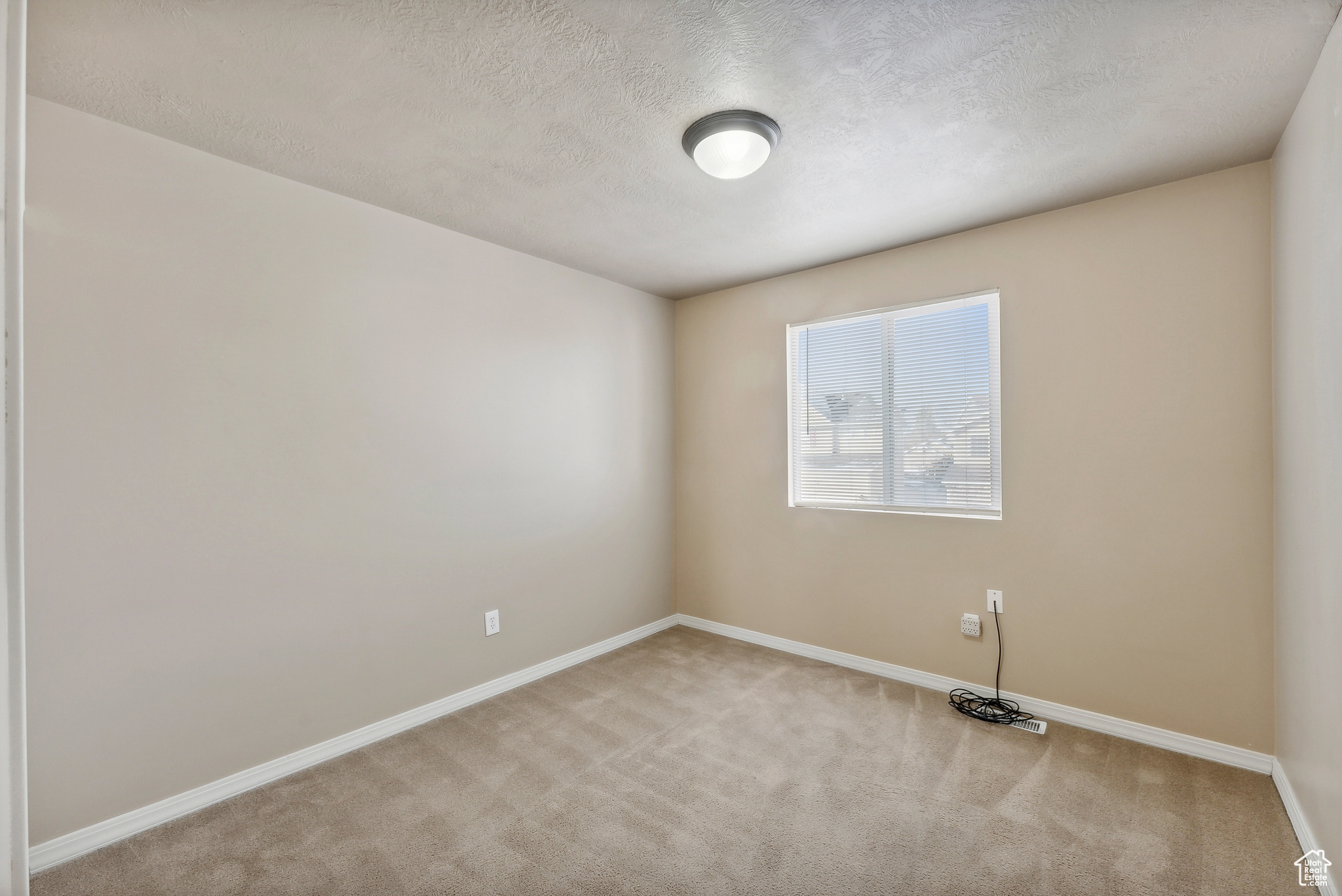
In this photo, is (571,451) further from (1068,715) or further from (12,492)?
(12,492)

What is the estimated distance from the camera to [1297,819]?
6.48 feet

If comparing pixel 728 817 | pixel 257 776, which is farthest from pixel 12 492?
pixel 257 776

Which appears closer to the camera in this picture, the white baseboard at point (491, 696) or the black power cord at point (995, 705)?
the white baseboard at point (491, 696)

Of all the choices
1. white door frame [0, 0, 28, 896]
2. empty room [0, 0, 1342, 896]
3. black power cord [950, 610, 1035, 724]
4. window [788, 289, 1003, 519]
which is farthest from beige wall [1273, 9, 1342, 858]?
white door frame [0, 0, 28, 896]

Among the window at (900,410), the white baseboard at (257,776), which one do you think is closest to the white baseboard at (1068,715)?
the window at (900,410)

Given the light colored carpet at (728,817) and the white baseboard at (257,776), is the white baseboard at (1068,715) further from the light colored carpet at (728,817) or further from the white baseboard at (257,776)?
the white baseboard at (257,776)

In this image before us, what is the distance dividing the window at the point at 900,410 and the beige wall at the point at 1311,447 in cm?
103

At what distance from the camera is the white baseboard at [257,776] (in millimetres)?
1924

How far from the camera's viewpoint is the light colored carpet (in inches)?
71.0

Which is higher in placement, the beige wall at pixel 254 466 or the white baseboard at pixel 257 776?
the beige wall at pixel 254 466

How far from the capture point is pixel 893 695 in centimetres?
306

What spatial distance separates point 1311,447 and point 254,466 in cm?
366

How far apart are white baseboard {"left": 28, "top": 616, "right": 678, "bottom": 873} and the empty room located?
2 centimetres

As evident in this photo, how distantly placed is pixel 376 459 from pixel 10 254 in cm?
225
